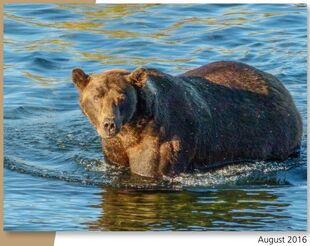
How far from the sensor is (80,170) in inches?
561

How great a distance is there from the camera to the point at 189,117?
45.9ft

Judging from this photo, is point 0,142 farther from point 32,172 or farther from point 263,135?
point 263,135

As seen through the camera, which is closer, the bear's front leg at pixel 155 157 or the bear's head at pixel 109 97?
the bear's head at pixel 109 97

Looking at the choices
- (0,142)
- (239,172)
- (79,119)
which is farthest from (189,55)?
(0,142)

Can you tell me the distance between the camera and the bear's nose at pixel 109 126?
13.0 metres

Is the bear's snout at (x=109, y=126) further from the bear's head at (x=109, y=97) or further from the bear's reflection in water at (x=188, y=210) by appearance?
the bear's reflection in water at (x=188, y=210)

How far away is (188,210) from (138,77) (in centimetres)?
138

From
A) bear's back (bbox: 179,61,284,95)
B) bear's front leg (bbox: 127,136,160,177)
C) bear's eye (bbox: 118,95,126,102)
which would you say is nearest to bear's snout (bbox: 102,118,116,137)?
bear's eye (bbox: 118,95,126,102)

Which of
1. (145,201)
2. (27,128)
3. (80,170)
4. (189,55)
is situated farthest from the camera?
(189,55)

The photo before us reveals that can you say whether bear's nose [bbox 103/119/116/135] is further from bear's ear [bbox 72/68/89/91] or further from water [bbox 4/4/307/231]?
water [bbox 4/4/307/231]

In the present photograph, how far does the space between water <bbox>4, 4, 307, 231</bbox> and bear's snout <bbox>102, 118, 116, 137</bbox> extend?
72 cm

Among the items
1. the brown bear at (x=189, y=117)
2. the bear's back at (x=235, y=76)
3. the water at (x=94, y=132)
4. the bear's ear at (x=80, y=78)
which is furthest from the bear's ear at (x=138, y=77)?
the bear's back at (x=235, y=76)

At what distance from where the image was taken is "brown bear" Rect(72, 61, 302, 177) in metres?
13.2

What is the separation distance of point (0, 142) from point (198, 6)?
8.37 feet
